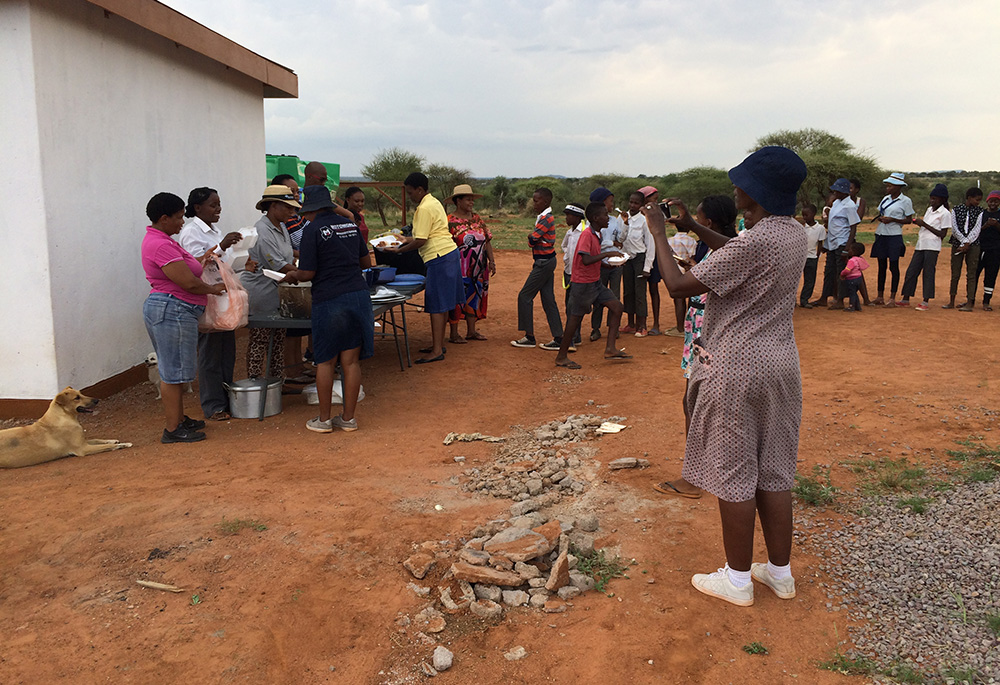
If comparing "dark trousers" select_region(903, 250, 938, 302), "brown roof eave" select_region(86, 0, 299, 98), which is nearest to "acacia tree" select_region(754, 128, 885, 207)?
"dark trousers" select_region(903, 250, 938, 302)

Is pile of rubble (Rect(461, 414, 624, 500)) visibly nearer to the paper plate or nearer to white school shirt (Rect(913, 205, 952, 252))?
the paper plate

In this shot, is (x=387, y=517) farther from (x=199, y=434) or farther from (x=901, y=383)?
(x=901, y=383)

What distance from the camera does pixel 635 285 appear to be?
9523mm

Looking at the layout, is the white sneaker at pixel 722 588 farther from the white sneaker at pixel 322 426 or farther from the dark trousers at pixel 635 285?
the dark trousers at pixel 635 285

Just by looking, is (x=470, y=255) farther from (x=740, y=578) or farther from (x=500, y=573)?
(x=740, y=578)

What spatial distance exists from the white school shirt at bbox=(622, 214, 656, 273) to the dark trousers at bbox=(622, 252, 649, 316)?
7 cm

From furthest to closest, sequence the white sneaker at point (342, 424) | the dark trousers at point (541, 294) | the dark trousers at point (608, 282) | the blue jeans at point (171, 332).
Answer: the dark trousers at point (608, 282) < the dark trousers at point (541, 294) < the white sneaker at point (342, 424) < the blue jeans at point (171, 332)

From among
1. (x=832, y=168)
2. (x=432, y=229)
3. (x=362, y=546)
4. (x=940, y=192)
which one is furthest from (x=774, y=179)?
(x=832, y=168)

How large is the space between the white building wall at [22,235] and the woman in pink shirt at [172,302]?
1.06 m

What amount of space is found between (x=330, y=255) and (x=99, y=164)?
2.59 meters

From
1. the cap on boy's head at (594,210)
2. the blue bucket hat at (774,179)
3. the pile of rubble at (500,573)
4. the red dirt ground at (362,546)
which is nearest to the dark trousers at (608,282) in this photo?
the cap on boy's head at (594,210)

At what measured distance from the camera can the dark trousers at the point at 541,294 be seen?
8477mm

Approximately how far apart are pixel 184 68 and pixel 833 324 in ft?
28.6

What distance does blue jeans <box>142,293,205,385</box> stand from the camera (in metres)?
5.44
